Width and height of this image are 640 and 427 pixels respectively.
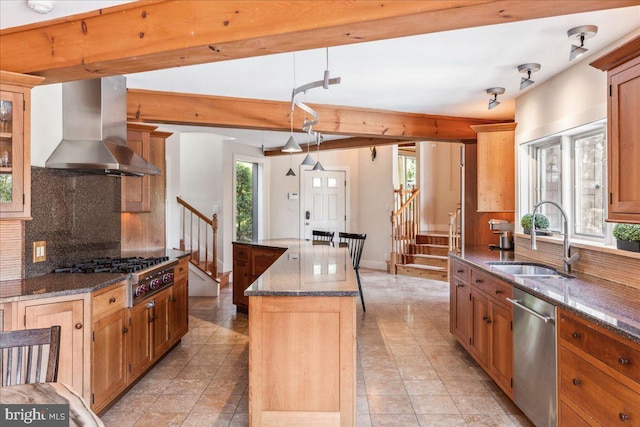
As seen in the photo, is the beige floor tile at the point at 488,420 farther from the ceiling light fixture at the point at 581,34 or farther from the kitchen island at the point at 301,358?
the ceiling light fixture at the point at 581,34

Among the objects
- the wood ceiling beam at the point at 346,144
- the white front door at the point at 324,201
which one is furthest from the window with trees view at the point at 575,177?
the white front door at the point at 324,201

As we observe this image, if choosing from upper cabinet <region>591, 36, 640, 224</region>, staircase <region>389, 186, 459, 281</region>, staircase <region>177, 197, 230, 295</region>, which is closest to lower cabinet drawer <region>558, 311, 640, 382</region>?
upper cabinet <region>591, 36, 640, 224</region>

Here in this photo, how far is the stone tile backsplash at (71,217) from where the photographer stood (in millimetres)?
2949

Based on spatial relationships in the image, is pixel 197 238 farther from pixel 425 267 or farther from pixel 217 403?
pixel 217 403

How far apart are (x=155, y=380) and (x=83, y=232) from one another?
138cm

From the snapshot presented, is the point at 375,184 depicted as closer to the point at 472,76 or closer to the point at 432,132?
the point at 432,132

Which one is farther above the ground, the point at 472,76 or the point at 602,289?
the point at 472,76

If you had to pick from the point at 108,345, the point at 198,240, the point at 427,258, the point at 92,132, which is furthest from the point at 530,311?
the point at 427,258

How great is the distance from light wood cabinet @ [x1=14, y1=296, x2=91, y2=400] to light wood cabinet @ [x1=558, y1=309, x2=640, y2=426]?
267cm

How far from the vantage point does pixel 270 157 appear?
8.76 m

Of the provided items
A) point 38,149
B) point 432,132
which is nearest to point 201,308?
point 38,149

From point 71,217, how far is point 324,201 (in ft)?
20.3

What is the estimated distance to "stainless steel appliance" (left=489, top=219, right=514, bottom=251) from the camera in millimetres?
4498

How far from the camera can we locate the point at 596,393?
1.83 meters
